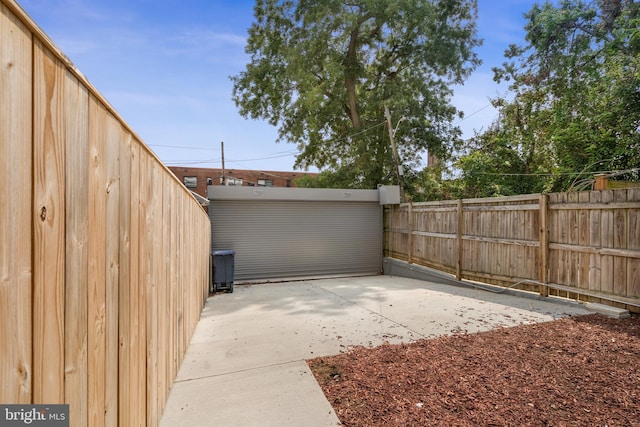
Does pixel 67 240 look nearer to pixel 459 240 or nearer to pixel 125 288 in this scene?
pixel 125 288

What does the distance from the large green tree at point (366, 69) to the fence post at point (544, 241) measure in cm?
804

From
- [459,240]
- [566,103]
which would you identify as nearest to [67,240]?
[459,240]

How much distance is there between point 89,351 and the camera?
1125 millimetres

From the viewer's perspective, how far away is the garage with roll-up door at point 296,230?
935cm

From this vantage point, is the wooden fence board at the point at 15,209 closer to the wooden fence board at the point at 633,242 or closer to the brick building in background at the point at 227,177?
the wooden fence board at the point at 633,242

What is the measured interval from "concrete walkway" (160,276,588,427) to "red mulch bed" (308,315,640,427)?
0.97 ft

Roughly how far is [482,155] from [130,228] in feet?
45.1

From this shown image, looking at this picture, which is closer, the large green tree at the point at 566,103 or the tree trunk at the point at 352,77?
the large green tree at the point at 566,103

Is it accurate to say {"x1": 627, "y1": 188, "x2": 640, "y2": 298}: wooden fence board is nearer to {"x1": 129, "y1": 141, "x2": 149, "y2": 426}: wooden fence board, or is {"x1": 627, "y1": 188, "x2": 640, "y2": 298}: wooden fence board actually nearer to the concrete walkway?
the concrete walkway

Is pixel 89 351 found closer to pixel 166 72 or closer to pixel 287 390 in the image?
pixel 287 390

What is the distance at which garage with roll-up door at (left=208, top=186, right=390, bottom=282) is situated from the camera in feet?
30.7

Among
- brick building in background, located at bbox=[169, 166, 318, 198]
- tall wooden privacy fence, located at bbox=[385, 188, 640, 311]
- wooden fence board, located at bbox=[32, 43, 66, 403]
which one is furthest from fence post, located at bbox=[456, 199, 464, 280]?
brick building in background, located at bbox=[169, 166, 318, 198]

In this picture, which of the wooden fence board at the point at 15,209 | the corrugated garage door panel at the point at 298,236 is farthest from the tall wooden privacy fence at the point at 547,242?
the wooden fence board at the point at 15,209

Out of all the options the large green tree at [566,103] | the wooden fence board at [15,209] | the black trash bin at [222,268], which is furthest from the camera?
the large green tree at [566,103]
